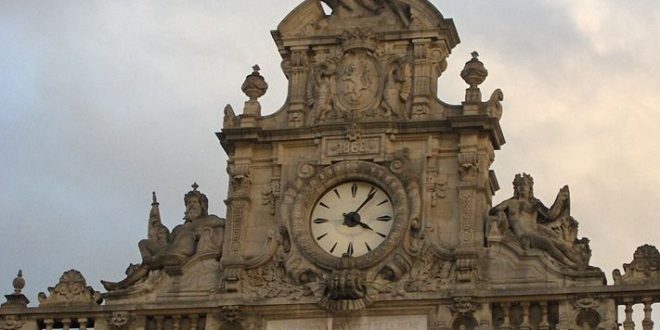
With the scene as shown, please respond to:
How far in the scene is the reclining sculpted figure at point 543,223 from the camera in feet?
124

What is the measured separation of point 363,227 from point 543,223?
2.50m

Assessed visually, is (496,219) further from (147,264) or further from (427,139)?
(147,264)

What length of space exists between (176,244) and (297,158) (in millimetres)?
2092

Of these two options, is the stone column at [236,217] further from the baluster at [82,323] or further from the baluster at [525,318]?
the baluster at [525,318]

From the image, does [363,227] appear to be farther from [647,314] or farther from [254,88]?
[647,314]

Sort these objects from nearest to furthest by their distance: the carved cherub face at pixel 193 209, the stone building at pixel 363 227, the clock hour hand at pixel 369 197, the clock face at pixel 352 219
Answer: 1. the stone building at pixel 363 227
2. the clock face at pixel 352 219
3. the clock hour hand at pixel 369 197
4. the carved cherub face at pixel 193 209

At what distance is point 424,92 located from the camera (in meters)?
39.0

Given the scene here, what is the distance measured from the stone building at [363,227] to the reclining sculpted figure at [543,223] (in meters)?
0.03

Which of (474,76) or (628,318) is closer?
(628,318)

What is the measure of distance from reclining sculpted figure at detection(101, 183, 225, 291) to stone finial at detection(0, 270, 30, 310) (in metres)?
1.22

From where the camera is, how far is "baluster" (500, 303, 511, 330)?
123 feet

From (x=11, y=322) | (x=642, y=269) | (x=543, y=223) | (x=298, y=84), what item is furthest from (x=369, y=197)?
(x=11, y=322)

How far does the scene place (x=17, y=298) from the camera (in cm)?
3941

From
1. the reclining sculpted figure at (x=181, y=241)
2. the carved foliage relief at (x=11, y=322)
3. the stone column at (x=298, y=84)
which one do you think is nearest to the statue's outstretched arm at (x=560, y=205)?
the stone column at (x=298, y=84)
